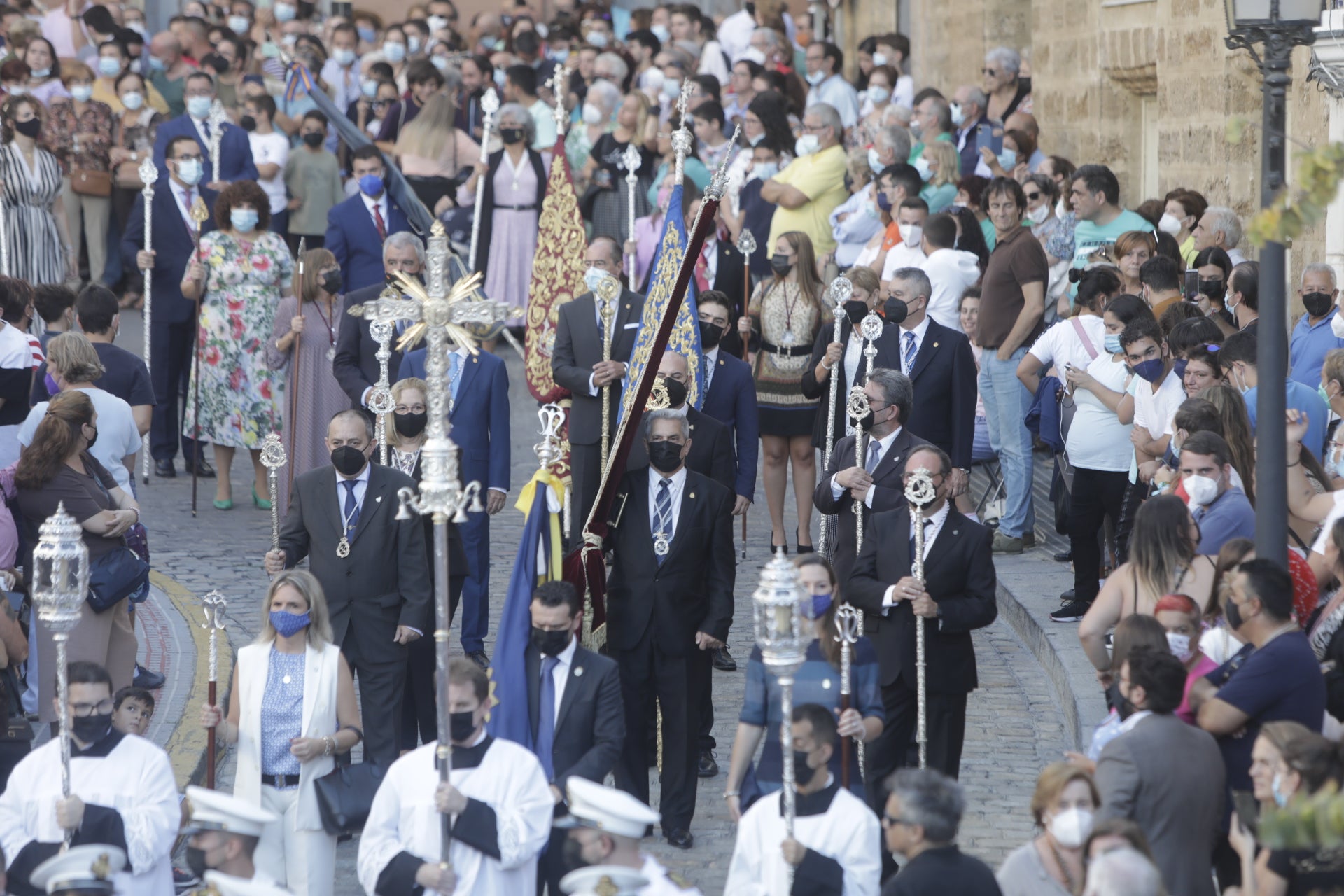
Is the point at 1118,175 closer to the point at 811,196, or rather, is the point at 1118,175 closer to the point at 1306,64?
the point at 811,196

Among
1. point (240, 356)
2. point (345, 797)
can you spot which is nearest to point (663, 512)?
point (345, 797)

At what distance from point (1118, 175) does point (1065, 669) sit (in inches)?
334

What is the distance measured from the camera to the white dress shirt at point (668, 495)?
910 cm

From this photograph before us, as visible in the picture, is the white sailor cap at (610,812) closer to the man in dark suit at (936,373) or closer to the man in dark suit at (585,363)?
the man in dark suit at (585,363)

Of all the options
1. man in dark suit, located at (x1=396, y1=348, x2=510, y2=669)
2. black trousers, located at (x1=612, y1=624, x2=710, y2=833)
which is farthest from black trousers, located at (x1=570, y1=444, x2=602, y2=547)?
black trousers, located at (x1=612, y1=624, x2=710, y2=833)

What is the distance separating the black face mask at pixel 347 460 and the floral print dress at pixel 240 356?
17.5 ft

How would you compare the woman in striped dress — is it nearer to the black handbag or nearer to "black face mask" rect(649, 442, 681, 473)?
"black face mask" rect(649, 442, 681, 473)

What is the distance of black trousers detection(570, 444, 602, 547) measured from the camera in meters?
11.7

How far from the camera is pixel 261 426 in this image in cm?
1455

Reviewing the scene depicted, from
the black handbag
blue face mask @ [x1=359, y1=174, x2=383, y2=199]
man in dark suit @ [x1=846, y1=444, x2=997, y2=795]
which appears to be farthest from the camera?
blue face mask @ [x1=359, y1=174, x2=383, y2=199]

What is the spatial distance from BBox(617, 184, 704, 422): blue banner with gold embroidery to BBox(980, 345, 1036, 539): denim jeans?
2329mm

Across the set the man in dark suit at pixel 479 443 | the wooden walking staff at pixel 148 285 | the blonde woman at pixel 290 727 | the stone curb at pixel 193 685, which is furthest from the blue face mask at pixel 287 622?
the wooden walking staff at pixel 148 285

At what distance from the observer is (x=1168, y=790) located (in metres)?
6.64

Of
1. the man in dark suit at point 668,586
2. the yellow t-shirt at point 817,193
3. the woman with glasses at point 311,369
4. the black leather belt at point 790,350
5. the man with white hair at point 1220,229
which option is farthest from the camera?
the yellow t-shirt at point 817,193
